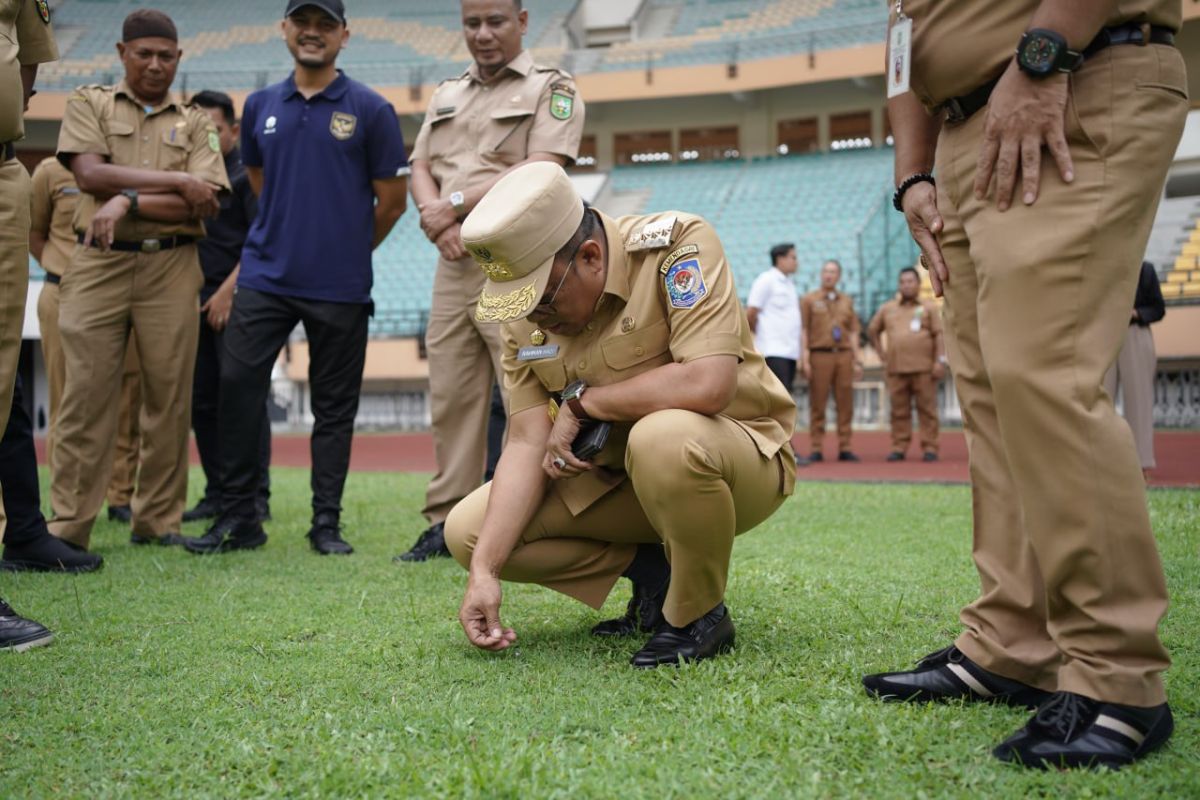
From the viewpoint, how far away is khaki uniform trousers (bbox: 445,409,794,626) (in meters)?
2.43

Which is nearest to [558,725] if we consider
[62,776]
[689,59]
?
[62,776]

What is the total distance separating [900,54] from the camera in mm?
2188

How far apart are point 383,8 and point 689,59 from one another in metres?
11.2

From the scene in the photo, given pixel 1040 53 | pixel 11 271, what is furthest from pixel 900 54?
pixel 11 271

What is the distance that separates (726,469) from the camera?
2.51 meters

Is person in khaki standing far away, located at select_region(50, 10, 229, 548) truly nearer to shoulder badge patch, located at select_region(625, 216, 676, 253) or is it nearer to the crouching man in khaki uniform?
the crouching man in khaki uniform

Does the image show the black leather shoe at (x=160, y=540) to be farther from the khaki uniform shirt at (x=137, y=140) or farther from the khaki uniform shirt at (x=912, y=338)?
the khaki uniform shirt at (x=912, y=338)

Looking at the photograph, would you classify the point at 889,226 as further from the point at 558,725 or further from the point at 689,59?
the point at 558,725

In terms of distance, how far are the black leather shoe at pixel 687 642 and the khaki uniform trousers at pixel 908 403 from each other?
26.0 feet

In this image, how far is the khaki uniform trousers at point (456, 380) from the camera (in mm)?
4496

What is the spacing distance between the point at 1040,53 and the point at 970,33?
23 centimetres

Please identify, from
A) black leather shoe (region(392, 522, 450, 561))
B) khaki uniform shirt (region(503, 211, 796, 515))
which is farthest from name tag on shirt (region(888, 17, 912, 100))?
black leather shoe (region(392, 522, 450, 561))

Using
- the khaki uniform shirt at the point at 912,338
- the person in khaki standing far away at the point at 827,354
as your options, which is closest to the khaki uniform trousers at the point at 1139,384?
the khaki uniform shirt at the point at 912,338

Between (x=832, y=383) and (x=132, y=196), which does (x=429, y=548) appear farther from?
(x=832, y=383)
